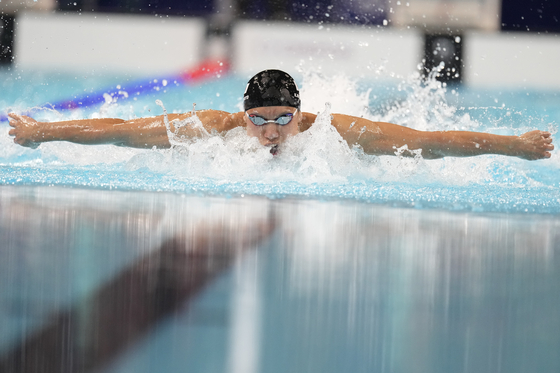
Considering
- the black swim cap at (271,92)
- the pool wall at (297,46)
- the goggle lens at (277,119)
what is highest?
the pool wall at (297,46)

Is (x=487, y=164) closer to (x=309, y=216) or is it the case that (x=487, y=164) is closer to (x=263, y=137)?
(x=263, y=137)

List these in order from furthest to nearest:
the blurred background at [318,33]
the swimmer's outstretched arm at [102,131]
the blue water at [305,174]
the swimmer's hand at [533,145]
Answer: the blurred background at [318,33] → the swimmer's outstretched arm at [102,131] → the swimmer's hand at [533,145] → the blue water at [305,174]

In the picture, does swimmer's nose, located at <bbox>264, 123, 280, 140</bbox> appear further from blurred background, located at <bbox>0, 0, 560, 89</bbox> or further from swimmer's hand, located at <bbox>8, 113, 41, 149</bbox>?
blurred background, located at <bbox>0, 0, 560, 89</bbox>

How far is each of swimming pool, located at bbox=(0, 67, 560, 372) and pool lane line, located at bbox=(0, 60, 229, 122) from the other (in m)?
4.29

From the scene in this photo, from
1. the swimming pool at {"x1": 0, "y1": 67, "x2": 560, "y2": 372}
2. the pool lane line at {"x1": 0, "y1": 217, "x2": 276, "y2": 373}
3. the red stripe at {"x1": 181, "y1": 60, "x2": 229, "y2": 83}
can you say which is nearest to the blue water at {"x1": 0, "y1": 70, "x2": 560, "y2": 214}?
the swimming pool at {"x1": 0, "y1": 67, "x2": 560, "y2": 372}

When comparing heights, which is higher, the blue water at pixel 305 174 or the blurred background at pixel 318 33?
the blurred background at pixel 318 33

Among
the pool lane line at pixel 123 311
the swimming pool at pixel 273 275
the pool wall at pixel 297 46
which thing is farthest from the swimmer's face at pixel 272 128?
the pool wall at pixel 297 46

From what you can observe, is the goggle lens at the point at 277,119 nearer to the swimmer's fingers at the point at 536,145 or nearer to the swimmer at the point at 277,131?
the swimmer at the point at 277,131

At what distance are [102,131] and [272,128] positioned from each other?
0.82 meters

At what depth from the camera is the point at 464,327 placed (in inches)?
29.3

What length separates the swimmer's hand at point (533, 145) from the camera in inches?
94.9

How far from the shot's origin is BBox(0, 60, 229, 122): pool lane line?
6.63 metres

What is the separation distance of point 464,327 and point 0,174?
2.39m

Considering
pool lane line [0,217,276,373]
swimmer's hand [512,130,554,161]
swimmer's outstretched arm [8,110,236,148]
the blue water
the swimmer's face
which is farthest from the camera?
swimmer's outstretched arm [8,110,236,148]
